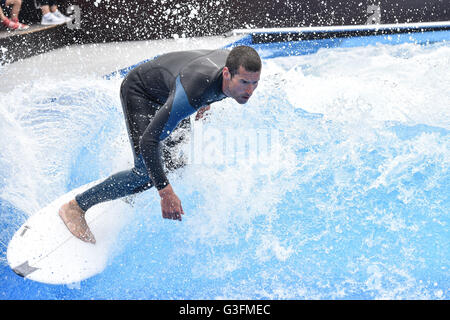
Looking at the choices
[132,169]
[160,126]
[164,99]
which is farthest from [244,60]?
[132,169]

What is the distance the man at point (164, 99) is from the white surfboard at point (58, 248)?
0.22ft

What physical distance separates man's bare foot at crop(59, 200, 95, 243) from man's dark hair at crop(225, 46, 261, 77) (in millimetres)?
1250

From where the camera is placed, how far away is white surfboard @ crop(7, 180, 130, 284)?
91.8 inches

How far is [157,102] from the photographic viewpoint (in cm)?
242

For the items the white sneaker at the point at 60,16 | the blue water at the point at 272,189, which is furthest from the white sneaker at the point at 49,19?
the blue water at the point at 272,189

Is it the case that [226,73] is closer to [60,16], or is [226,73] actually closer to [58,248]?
[58,248]

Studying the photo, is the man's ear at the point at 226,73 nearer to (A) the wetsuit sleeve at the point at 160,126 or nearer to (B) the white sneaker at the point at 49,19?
(A) the wetsuit sleeve at the point at 160,126

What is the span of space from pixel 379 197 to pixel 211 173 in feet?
3.89

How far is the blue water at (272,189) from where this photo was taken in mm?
2346

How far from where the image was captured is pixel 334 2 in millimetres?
7547

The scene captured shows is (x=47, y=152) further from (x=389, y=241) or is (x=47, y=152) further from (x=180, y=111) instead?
(x=389, y=241)

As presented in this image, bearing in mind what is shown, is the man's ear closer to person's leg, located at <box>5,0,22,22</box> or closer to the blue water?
the blue water

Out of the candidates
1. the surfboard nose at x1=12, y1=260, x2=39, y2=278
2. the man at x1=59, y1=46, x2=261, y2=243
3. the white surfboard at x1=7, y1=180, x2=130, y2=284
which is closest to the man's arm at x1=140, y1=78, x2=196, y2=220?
the man at x1=59, y1=46, x2=261, y2=243

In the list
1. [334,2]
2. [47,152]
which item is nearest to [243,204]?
[47,152]
